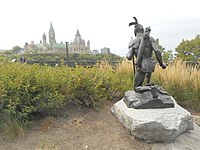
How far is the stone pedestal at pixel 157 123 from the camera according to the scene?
3.23 metres

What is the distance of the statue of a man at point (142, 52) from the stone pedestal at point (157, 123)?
0.51 m

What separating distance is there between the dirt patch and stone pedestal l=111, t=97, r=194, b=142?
A: 0.62ft

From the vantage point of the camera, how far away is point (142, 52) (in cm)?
375

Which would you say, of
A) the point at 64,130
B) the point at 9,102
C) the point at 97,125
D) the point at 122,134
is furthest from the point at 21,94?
the point at 122,134

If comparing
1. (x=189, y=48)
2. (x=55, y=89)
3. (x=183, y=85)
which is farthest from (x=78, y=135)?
(x=189, y=48)

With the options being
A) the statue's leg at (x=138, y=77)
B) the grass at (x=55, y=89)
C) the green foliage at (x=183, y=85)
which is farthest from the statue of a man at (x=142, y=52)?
the green foliage at (x=183, y=85)

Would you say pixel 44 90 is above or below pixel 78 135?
above

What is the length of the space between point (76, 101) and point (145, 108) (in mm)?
1492

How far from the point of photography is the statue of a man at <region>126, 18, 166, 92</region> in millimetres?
3742

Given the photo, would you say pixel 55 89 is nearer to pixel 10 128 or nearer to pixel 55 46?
pixel 10 128

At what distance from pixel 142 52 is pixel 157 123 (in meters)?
1.19

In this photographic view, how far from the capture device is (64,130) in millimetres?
3807

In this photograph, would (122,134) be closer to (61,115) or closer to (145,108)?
(145,108)

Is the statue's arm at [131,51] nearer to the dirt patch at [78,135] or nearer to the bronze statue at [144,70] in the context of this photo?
the bronze statue at [144,70]
